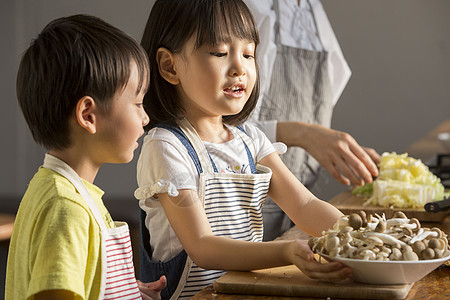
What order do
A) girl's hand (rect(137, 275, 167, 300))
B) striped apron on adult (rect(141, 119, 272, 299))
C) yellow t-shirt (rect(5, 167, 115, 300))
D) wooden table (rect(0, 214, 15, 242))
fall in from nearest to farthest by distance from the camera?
yellow t-shirt (rect(5, 167, 115, 300)) → girl's hand (rect(137, 275, 167, 300)) → striped apron on adult (rect(141, 119, 272, 299)) → wooden table (rect(0, 214, 15, 242))

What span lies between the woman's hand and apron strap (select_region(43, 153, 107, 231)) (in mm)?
960

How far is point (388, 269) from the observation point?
2.75ft

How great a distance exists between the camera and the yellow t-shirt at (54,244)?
0.78 meters

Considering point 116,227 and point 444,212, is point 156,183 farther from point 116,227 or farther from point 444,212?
point 444,212

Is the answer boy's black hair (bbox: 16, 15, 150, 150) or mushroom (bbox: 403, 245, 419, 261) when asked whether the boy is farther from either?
mushroom (bbox: 403, 245, 419, 261)

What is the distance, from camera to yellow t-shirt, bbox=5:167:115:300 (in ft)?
2.56

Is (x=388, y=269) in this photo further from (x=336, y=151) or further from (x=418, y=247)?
(x=336, y=151)

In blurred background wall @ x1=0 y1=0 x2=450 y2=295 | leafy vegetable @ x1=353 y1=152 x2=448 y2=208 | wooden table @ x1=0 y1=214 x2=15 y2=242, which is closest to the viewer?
leafy vegetable @ x1=353 y1=152 x2=448 y2=208

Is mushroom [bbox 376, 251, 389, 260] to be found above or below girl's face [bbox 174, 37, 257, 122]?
below

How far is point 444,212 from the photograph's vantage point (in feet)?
5.19

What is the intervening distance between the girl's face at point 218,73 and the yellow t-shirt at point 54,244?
34cm

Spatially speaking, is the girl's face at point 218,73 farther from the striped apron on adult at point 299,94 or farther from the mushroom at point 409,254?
the striped apron on adult at point 299,94

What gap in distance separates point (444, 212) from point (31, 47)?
115 centimetres

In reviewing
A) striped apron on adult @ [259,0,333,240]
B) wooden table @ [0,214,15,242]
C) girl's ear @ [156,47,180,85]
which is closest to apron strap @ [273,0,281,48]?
striped apron on adult @ [259,0,333,240]
